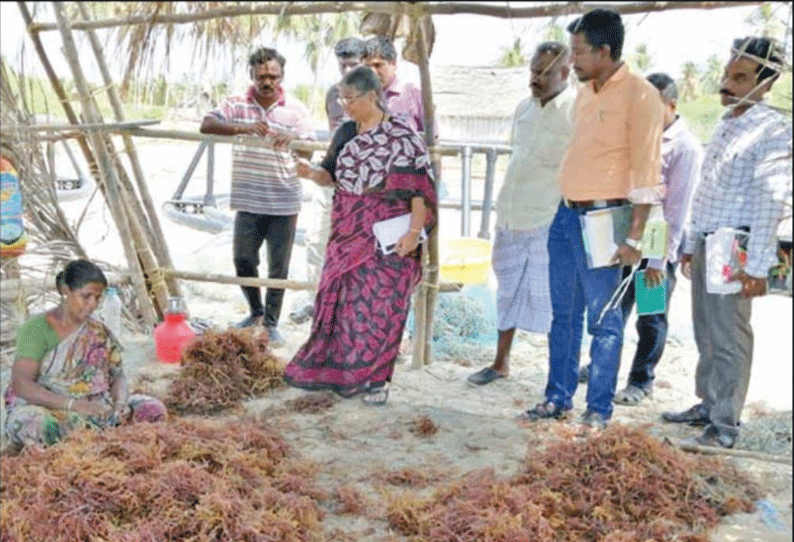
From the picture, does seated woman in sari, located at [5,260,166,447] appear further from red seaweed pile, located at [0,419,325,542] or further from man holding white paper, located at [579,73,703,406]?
man holding white paper, located at [579,73,703,406]

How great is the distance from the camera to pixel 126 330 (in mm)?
5637

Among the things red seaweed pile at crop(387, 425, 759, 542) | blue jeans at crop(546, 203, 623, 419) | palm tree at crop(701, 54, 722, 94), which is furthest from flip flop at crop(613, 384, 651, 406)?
palm tree at crop(701, 54, 722, 94)

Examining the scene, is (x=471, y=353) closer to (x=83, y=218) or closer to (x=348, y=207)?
(x=348, y=207)

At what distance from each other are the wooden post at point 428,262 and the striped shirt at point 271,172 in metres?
0.98

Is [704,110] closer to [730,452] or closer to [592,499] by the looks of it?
[730,452]

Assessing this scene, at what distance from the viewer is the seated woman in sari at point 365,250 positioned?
14.0 ft

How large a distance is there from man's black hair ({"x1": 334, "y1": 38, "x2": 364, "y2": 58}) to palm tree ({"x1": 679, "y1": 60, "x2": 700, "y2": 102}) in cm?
184

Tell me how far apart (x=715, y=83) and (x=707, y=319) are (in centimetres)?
110

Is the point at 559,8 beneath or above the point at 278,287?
above

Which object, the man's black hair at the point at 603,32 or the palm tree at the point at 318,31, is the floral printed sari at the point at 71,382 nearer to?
the palm tree at the point at 318,31

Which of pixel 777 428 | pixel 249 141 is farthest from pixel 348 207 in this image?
pixel 777 428

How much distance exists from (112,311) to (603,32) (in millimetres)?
3346

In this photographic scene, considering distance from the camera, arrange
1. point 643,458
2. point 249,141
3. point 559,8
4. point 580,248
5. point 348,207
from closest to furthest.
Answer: point 559,8, point 643,458, point 580,248, point 348,207, point 249,141

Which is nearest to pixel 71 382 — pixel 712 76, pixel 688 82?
pixel 712 76
